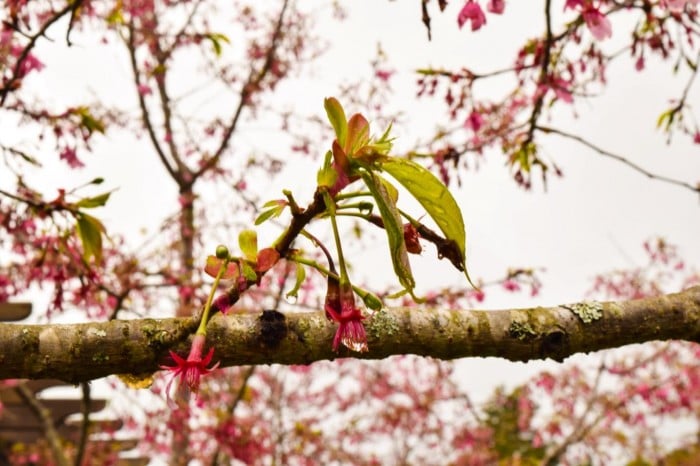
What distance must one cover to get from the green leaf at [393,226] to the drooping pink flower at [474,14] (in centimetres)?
130

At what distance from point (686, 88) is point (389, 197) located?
2785 mm

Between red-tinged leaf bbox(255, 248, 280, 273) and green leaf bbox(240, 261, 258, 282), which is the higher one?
red-tinged leaf bbox(255, 248, 280, 273)

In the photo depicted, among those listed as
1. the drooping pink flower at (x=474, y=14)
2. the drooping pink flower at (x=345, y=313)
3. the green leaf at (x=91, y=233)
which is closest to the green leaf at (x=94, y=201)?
the green leaf at (x=91, y=233)

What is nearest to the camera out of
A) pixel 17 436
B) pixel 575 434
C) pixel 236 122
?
pixel 236 122

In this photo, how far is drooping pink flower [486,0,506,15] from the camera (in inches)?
76.1

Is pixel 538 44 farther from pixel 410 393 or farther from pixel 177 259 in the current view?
pixel 410 393

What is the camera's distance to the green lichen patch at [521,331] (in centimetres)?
125

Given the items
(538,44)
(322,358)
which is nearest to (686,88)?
(538,44)

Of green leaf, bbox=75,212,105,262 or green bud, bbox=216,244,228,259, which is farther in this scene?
green leaf, bbox=75,212,105,262

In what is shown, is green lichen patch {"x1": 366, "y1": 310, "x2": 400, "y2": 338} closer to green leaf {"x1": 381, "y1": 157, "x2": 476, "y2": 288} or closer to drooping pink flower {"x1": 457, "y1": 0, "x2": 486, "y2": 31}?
green leaf {"x1": 381, "y1": 157, "x2": 476, "y2": 288}

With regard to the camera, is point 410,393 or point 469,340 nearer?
point 469,340

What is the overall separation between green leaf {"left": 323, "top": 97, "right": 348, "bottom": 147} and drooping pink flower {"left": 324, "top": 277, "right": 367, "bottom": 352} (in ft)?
0.73

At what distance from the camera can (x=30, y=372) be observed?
3.41 ft

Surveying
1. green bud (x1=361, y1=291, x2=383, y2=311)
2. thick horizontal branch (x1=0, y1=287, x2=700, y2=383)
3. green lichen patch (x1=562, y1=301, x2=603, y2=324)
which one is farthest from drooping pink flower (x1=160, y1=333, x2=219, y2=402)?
green lichen patch (x1=562, y1=301, x2=603, y2=324)
